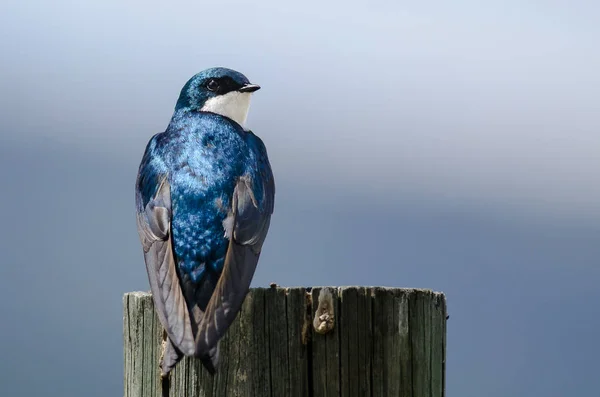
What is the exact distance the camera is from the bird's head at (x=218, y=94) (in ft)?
16.8

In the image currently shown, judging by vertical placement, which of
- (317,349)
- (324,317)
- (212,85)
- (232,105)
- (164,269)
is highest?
(212,85)

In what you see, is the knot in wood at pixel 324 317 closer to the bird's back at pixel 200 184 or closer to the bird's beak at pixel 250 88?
the bird's back at pixel 200 184

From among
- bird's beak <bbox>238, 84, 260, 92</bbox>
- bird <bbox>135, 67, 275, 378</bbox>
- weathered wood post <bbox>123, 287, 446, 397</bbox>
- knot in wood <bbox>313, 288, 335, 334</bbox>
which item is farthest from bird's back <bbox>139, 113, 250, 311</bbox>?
bird's beak <bbox>238, 84, 260, 92</bbox>

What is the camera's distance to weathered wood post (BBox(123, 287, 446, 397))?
313 cm

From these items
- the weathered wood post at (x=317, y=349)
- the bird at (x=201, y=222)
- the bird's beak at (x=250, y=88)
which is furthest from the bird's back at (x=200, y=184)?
the bird's beak at (x=250, y=88)

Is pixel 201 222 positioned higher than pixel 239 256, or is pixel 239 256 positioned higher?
pixel 201 222

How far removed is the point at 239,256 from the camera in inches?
142

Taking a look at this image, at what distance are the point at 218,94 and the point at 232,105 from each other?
123 millimetres

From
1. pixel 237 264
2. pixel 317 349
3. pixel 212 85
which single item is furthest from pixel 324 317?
pixel 212 85

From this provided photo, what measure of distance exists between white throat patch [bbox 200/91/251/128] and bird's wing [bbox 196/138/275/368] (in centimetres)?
69

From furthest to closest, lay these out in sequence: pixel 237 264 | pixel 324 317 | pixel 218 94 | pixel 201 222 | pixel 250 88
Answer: pixel 250 88 → pixel 218 94 → pixel 201 222 → pixel 237 264 → pixel 324 317

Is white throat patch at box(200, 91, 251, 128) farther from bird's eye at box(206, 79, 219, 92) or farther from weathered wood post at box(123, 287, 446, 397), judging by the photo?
weathered wood post at box(123, 287, 446, 397)

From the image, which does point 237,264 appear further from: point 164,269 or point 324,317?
point 324,317

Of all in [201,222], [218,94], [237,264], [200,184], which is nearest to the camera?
[237,264]
